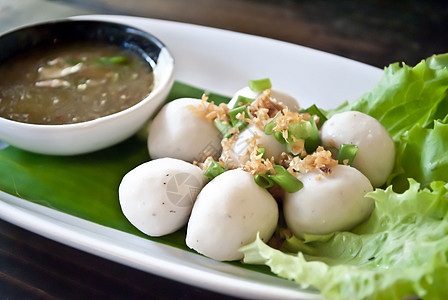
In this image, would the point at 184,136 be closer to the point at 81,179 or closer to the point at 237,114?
the point at 237,114

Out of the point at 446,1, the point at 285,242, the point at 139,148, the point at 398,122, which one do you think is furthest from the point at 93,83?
the point at 446,1

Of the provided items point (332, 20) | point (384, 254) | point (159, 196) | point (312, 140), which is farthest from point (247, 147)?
point (332, 20)

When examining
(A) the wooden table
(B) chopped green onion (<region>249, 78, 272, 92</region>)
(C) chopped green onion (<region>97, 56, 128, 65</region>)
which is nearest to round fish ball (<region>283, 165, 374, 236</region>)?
(B) chopped green onion (<region>249, 78, 272, 92</region>)

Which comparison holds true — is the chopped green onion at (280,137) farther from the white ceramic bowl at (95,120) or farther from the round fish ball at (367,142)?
the white ceramic bowl at (95,120)

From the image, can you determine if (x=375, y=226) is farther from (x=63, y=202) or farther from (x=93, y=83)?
(x=93, y=83)

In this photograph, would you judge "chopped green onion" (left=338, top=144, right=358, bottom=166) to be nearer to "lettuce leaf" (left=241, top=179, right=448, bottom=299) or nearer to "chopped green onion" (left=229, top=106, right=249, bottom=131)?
"lettuce leaf" (left=241, top=179, right=448, bottom=299)

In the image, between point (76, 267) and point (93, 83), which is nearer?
point (76, 267)

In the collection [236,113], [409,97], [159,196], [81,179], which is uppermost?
[409,97]
